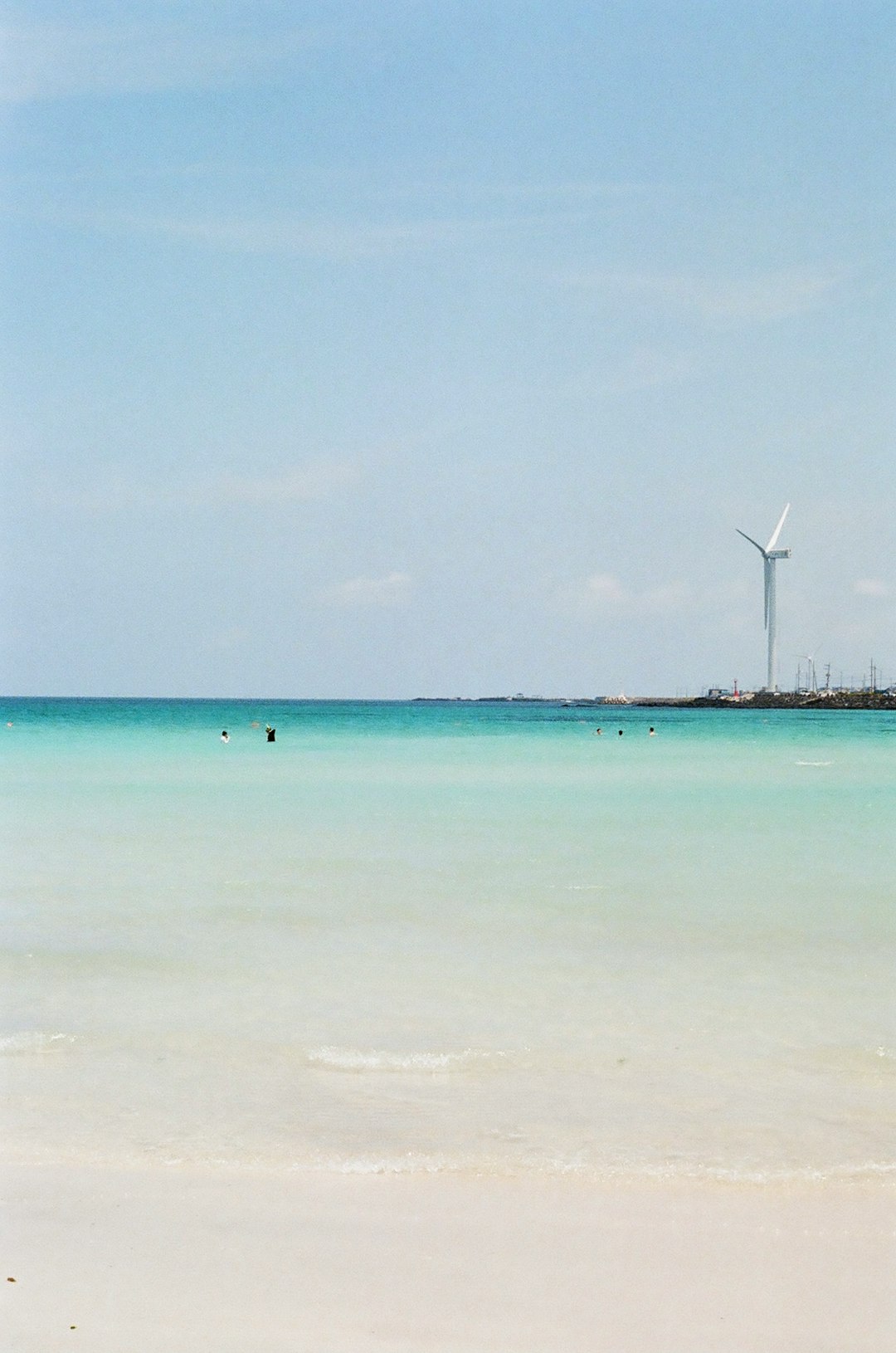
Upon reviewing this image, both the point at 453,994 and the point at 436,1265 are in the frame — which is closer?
the point at 436,1265

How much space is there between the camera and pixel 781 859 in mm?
15273

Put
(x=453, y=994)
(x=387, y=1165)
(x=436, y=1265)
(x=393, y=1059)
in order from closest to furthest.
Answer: (x=436, y=1265) < (x=387, y=1165) < (x=393, y=1059) < (x=453, y=994)

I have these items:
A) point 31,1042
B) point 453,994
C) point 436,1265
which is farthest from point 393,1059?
point 436,1265

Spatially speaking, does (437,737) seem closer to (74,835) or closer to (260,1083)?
(74,835)

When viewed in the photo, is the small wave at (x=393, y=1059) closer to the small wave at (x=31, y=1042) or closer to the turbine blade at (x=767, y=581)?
the small wave at (x=31, y=1042)

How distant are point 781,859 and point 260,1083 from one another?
34.9ft

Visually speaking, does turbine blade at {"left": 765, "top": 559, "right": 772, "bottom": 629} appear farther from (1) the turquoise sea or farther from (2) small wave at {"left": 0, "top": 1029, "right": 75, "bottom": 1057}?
(2) small wave at {"left": 0, "top": 1029, "right": 75, "bottom": 1057}

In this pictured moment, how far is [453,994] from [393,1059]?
59.3 inches

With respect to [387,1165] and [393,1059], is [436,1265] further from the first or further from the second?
[393,1059]

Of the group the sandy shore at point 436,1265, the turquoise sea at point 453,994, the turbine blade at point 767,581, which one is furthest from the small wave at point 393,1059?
the turbine blade at point 767,581

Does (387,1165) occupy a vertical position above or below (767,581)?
below

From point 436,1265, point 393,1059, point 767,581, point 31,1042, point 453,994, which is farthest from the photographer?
point 767,581

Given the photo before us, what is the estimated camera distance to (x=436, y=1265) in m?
4.18

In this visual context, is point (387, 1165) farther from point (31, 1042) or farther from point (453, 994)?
point (453, 994)
